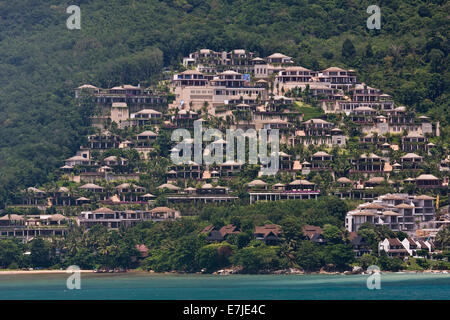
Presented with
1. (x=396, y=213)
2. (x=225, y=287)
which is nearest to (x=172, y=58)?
(x=396, y=213)

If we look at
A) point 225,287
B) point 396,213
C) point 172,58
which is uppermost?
point 172,58

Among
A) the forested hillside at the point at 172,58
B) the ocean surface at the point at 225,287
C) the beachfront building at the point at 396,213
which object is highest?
the forested hillside at the point at 172,58

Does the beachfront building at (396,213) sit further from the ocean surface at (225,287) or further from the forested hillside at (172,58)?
the forested hillside at (172,58)

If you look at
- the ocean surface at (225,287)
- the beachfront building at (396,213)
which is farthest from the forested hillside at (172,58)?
the ocean surface at (225,287)

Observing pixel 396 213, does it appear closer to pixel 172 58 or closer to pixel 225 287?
pixel 225 287

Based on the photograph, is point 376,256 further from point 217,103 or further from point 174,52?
point 174,52

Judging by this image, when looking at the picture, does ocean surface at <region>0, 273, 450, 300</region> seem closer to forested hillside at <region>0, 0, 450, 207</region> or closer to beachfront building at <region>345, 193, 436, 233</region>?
beachfront building at <region>345, 193, 436, 233</region>
